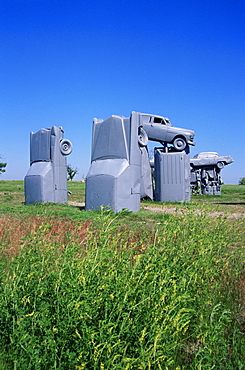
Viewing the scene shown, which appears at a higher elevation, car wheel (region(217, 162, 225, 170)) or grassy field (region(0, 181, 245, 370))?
car wheel (region(217, 162, 225, 170))

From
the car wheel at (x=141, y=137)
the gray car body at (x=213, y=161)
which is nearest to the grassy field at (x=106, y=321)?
the car wheel at (x=141, y=137)

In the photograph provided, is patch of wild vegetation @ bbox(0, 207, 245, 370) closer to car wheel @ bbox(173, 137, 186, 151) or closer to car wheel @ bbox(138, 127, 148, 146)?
car wheel @ bbox(138, 127, 148, 146)

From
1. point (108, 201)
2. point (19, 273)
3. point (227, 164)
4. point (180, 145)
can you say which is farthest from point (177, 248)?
point (227, 164)

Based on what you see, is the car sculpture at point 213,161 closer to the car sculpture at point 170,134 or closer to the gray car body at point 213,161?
the gray car body at point 213,161

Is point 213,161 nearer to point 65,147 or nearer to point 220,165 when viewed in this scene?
point 220,165

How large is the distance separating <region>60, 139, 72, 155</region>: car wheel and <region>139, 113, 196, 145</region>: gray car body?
452 cm

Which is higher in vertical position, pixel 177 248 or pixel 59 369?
pixel 177 248

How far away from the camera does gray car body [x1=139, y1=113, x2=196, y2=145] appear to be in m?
17.8

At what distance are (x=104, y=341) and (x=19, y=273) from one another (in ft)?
3.77

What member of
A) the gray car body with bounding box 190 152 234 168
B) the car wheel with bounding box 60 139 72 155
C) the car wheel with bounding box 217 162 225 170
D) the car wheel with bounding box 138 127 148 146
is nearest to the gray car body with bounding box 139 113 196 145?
the car wheel with bounding box 60 139 72 155

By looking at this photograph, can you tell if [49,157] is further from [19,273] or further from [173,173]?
[19,273]

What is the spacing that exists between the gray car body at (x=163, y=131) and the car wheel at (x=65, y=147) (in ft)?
14.8

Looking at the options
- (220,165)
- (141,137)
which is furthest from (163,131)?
(220,165)

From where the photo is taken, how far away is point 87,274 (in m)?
3.03
